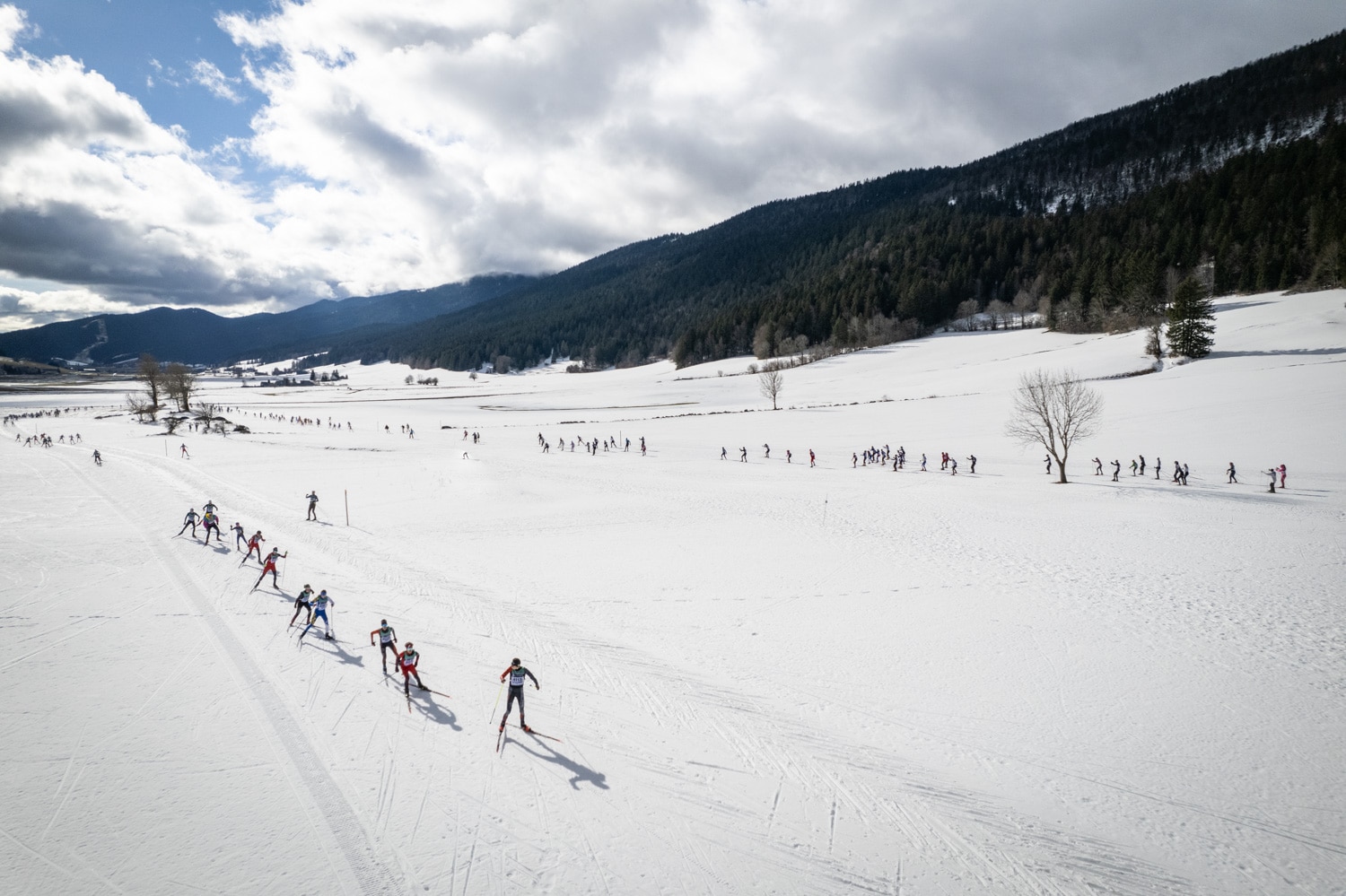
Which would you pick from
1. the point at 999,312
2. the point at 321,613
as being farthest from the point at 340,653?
the point at 999,312

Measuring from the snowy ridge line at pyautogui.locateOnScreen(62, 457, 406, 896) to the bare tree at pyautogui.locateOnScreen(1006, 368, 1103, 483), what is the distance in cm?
2838

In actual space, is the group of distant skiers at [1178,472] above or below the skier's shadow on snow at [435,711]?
above

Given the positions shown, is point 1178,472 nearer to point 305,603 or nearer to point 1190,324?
point 305,603

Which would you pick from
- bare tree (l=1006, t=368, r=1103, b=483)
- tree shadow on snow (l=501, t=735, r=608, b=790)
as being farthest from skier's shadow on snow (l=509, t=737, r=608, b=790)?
bare tree (l=1006, t=368, r=1103, b=483)

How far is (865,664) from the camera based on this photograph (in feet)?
34.4

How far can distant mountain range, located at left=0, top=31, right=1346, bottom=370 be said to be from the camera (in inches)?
2837

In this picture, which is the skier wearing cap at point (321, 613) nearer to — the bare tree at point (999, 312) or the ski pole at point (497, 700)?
the ski pole at point (497, 700)

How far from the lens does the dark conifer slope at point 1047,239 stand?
72.2 metres

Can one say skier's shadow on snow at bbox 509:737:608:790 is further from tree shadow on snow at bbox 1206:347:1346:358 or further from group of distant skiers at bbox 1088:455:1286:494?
tree shadow on snow at bbox 1206:347:1346:358

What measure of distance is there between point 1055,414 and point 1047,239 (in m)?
104

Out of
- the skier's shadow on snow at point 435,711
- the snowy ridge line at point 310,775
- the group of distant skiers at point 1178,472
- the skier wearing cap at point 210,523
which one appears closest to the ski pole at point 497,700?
the skier's shadow on snow at point 435,711

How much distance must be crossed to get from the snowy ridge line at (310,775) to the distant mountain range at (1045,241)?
87028 millimetres

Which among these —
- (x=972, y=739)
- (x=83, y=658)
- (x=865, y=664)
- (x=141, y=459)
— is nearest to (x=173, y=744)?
(x=83, y=658)

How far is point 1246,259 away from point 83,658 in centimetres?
10988
